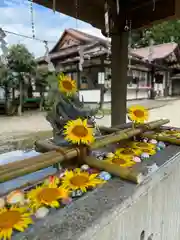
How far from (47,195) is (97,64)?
444 inches

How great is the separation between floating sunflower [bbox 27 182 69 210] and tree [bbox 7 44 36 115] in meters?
8.17

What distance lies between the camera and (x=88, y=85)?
42.9 feet

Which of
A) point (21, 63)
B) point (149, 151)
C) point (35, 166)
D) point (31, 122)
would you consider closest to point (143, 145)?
point (149, 151)

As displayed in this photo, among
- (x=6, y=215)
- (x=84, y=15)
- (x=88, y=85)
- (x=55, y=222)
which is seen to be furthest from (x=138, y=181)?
(x=88, y=85)

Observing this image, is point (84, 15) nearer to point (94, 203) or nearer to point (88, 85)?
point (94, 203)

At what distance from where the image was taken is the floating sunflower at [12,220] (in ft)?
1.84

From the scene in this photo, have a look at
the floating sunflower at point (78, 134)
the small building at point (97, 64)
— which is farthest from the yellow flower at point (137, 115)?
the small building at point (97, 64)

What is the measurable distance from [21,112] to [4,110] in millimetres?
719

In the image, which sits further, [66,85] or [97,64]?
[97,64]

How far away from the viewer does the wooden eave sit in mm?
1998

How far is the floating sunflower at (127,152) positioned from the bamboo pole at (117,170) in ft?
0.68

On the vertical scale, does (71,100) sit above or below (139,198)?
above

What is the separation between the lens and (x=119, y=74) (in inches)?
96.5

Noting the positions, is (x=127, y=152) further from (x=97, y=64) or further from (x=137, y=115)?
(x=97, y=64)
